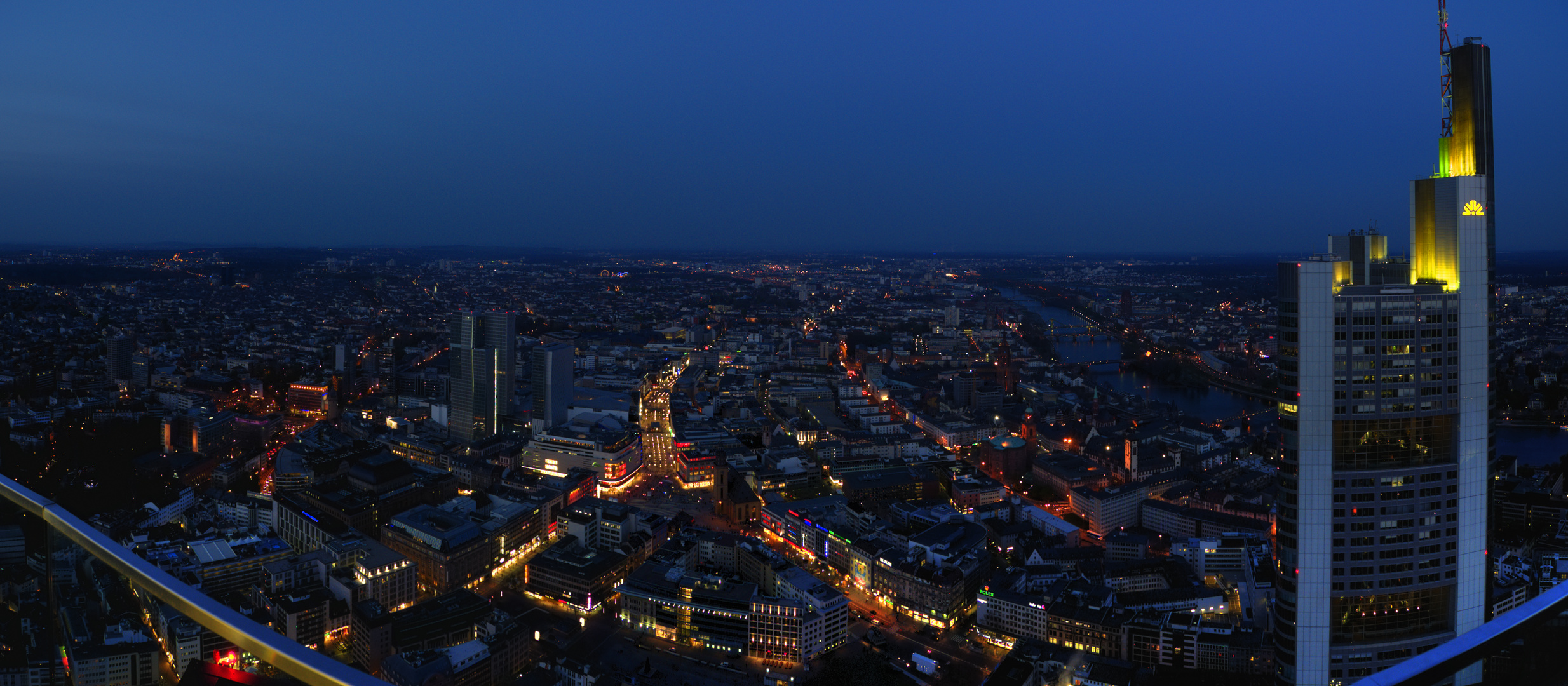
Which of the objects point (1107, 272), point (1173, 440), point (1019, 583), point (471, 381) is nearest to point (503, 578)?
point (1019, 583)

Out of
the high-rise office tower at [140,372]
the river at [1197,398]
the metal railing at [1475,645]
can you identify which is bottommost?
the river at [1197,398]

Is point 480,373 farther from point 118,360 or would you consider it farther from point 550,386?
point 118,360

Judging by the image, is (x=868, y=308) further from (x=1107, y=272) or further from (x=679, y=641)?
(x=679, y=641)

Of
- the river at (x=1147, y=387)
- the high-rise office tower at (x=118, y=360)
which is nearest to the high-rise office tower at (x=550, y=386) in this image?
the high-rise office tower at (x=118, y=360)

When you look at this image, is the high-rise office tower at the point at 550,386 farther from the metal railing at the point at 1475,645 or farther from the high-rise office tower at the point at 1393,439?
the metal railing at the point at 1475,645

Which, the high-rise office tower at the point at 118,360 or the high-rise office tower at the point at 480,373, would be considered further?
the high-rise office tower at the point at 118,360

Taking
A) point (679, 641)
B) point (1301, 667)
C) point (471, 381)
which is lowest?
point (679, 641)

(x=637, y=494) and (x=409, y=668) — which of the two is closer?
(x=409, y=668)
